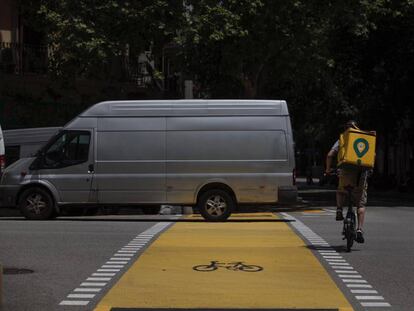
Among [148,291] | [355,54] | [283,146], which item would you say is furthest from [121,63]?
[148,291]

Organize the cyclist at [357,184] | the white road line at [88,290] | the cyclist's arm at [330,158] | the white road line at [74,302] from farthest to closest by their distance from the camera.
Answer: the cyclist's arm at [330,158] → the cyclist at [357,184] → the white road line at [88,290] → the white road line at [74,302]

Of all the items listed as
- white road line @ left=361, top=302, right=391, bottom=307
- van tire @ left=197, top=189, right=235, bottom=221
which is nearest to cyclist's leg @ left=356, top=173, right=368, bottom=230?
white road line @ left=361, top=302, right=391, bottom=307

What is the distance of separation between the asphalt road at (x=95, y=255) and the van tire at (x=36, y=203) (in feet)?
3.47

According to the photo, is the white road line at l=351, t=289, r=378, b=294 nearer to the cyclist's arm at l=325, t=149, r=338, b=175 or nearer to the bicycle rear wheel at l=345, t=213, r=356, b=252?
the bicycle rear wheel at l=345, t=213, r=356, b=252

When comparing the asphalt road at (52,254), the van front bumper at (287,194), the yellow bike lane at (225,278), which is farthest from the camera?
the van front bumper at (287,194)

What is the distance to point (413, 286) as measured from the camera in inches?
346

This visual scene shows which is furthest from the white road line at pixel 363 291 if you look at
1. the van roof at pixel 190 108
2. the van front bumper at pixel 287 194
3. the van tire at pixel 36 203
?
the van tire at pixel 36 203

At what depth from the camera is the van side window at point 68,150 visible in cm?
1828

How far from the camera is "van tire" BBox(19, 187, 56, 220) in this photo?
18.2m

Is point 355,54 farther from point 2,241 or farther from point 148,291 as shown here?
point 148,291

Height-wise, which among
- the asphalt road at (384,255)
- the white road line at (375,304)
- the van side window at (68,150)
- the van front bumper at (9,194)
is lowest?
the asphalt road at (384,255)

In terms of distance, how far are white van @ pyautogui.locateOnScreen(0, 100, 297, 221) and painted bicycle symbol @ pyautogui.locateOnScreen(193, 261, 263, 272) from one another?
293 inches

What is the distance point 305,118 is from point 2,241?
3310 cm

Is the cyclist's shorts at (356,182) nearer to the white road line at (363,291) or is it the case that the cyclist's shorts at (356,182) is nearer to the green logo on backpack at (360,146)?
the green logo on backpack at (360,146)
